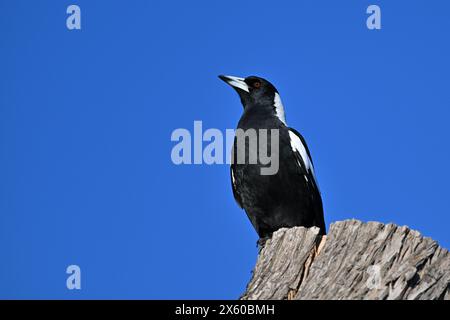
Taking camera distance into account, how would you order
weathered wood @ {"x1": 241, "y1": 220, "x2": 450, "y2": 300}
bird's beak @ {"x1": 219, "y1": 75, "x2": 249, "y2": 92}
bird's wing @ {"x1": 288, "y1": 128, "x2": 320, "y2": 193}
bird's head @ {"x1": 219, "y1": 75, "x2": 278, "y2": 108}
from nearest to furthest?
weathered wood @ {"x1": 241, "y1": 220, "x2": 450, "y2": 300} < bird's wing @ {"x1": 288, "y1": 128, "x2": 320, "y2": 193} < bird's head @ {"x1": 219, "y1": 75, "x2": 278, "y2": 108} < bird's beak @ {"x1": 219, "y1": 75, "x2": 249, "y2": 92}

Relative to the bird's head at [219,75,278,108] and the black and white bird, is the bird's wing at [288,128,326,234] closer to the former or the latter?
the black and white bird

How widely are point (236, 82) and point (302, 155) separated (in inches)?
76.7

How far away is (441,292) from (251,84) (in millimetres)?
5486

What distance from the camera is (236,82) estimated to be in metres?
9.78

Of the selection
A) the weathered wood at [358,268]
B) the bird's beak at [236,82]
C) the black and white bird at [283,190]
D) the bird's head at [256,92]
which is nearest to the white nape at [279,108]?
the bird's head at [256,92]

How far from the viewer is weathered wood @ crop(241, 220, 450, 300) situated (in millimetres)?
4602

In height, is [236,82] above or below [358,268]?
above

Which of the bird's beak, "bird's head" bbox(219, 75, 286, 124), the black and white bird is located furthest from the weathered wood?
the bird's beak

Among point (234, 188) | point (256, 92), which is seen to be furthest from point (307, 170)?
point (256, 92)

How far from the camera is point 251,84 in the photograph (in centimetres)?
970

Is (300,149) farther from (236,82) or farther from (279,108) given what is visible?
(236,82)

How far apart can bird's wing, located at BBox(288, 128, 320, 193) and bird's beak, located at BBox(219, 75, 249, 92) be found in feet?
4.58
